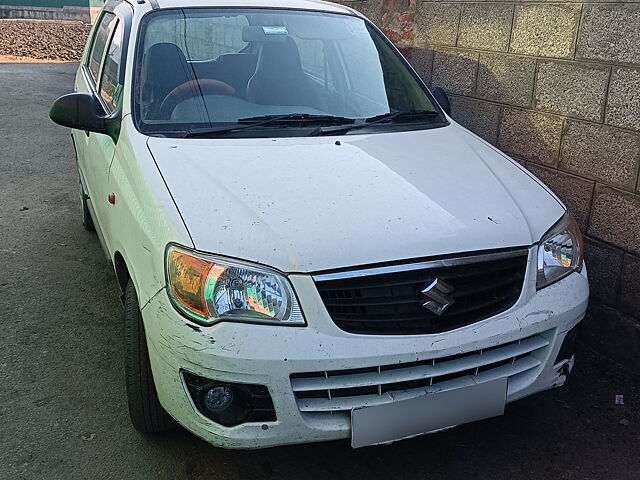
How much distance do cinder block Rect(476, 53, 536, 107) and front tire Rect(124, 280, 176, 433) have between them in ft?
8.23

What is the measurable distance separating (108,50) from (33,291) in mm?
1459

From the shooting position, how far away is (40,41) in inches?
667

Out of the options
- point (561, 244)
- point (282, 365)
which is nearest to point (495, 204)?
point (561, 244)

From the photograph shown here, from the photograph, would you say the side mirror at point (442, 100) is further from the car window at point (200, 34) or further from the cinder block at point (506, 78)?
the car window at point (200, 34)

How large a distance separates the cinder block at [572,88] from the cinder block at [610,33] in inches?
2.9

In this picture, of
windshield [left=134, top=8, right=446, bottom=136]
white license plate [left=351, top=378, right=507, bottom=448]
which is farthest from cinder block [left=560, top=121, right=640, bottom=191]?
white license plate [left=351, top=378, right=507, bottom=448]

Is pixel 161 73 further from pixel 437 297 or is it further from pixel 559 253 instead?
pixel 559 253

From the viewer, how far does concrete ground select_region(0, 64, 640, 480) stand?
2531mm

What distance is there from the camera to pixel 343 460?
8.46 ft

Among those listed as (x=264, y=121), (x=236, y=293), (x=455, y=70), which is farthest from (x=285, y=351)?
(x=455, y=70)

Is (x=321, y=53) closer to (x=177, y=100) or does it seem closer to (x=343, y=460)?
(x=177, y=100)

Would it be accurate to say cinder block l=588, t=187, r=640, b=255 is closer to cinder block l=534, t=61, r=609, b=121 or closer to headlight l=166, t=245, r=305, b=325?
cinder block l=534, t=61, r=609, b=121

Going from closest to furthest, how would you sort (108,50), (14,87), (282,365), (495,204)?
(282,365) → (495,204) → (108,50) → (14,87)

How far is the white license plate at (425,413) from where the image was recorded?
2.12 metres
